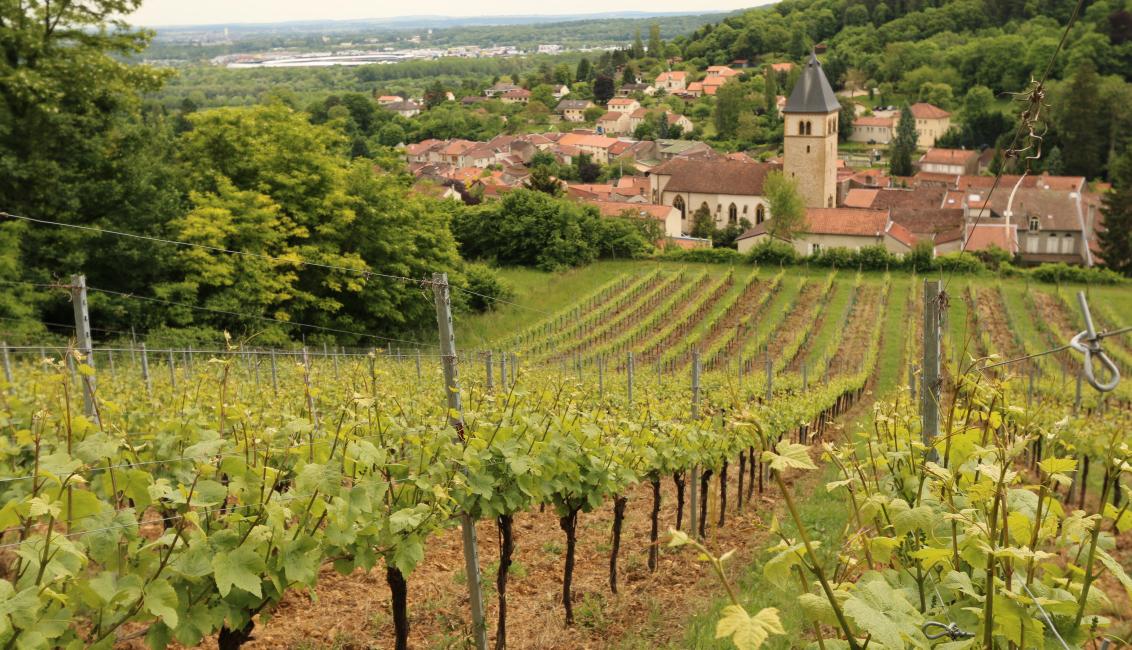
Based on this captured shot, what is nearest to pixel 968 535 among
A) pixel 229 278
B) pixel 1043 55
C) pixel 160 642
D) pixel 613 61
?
pixel 160 642

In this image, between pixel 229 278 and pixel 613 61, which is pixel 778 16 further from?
pixel 229 278

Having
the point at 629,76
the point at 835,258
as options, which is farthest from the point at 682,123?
the point at 835,258

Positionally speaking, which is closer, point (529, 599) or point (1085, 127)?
point (529, 599)

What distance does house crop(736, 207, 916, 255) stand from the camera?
43.6m

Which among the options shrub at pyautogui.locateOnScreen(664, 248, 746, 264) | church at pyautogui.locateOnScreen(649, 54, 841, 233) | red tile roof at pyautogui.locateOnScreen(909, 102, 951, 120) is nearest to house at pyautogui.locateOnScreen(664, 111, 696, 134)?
red tile roof at pyautogui.locateOnScreen(909, 102, 951, 120)

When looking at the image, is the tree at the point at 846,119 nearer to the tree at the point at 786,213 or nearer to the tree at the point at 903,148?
the tree at the point at 903,148

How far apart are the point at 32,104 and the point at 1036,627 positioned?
2176 cm

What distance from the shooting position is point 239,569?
3.21 metres

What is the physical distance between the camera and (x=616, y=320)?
29438 millimetres

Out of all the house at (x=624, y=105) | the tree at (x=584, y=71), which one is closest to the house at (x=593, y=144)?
the house at (x=624, y=105)

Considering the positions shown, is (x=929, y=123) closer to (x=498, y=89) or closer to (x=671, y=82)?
(x=671, y=82)

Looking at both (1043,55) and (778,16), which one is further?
(778,16)

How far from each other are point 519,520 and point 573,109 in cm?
10702

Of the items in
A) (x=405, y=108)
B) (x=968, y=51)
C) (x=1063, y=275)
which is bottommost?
(x=1063, y=275)
